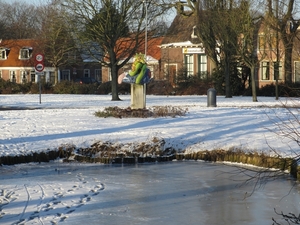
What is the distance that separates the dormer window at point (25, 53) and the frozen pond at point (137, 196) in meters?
61.5

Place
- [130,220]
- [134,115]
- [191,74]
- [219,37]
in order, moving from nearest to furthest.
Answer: [130,220], [134,115], [219,37], [191,74]

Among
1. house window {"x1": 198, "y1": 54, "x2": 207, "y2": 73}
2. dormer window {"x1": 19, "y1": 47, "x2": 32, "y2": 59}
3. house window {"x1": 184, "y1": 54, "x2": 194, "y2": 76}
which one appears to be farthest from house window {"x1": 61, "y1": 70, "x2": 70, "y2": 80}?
house window {"x1": 198, "y1": 54, "x2": 207, "y2": 73}

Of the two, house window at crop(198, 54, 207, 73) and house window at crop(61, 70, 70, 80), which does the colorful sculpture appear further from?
house window at crop(61, 70, 70, 80)

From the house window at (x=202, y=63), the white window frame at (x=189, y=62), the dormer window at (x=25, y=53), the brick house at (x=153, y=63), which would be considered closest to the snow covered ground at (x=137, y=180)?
the house window at (x=202, y=63)

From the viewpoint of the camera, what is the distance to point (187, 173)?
1571 cm

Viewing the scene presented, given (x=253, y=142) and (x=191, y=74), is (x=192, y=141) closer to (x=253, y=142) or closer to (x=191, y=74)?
(x=253, y=142)

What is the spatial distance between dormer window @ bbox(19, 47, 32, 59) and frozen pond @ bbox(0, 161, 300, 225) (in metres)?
61.5

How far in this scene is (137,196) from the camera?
42.0ft

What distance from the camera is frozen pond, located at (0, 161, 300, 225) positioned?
35.7ft

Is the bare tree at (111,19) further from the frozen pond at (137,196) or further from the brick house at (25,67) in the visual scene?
the brick house at (25,67)

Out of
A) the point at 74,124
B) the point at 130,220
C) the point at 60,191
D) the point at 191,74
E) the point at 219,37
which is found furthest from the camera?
the point at 191,74

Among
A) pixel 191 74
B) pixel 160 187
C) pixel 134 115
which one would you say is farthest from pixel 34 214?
pixel 191 74

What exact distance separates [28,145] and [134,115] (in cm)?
650

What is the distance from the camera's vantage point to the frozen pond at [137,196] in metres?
10.9
